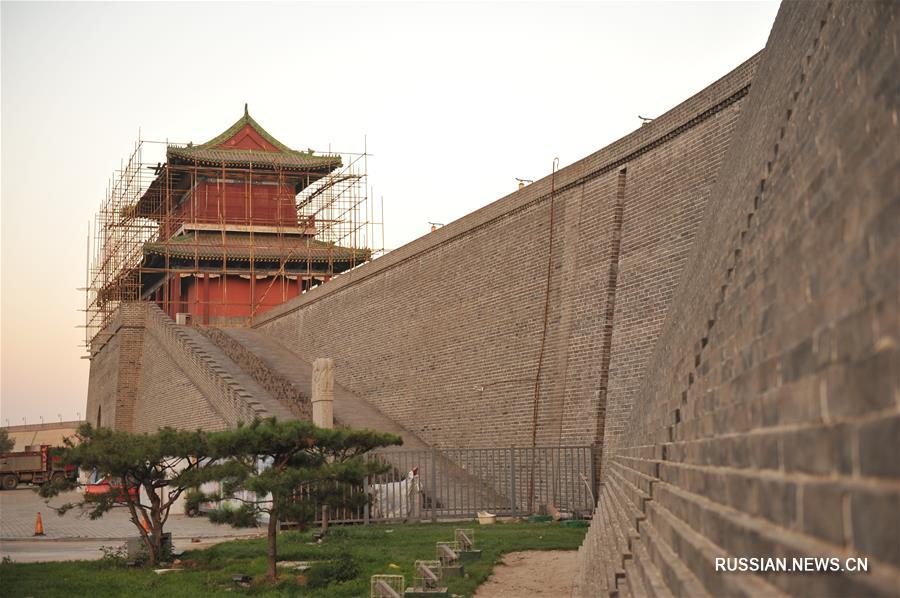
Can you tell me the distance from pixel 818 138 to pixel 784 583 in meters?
2.50

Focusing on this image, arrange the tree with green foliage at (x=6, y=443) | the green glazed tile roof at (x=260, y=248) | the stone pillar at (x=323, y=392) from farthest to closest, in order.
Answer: the tree with green foliage at (x=6, y=443) → the green glazed tile roof at (x=260, y=248) → the stone pillar at (x=323, y=392)

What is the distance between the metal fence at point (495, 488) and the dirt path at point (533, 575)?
363 cm

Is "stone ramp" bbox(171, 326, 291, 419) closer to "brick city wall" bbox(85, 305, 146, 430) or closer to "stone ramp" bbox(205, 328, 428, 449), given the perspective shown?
"stone ramp" bbox(205, 328, 428, 449)

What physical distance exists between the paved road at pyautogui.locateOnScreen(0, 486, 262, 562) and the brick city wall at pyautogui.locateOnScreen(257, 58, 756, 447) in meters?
5.09

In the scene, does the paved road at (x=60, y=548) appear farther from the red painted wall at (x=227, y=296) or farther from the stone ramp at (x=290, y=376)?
the red painted wall at (x=227, y=296)

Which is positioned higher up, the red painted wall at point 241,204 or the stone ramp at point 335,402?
the red painted wall at point 241,204

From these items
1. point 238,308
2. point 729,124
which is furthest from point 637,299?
point 238,308

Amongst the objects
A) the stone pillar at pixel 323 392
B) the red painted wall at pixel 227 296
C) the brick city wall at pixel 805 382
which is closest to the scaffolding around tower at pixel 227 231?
the red painted wall at pixel 227 296

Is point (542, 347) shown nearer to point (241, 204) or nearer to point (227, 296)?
point (227, 296)

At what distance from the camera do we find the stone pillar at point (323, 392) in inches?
704

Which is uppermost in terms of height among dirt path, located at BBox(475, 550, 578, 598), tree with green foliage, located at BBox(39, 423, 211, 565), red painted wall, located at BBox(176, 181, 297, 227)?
red painted wall, located at BBox(176, 181, 297, 227)

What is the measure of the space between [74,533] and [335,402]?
292 inches

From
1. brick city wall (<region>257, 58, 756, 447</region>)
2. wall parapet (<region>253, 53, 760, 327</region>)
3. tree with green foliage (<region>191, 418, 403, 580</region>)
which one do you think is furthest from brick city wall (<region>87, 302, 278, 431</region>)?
tree with green foliage (<region>191, 418, 403, 580</region>)

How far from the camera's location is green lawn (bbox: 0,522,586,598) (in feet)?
33.7
